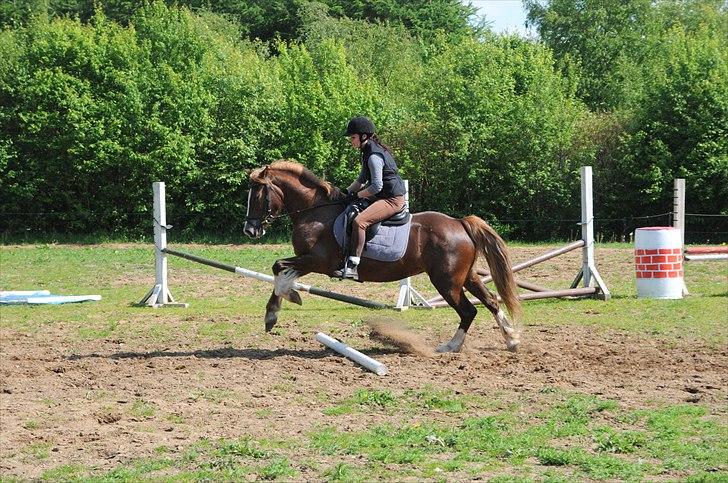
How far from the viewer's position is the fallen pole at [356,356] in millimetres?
9981

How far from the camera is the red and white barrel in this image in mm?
16203

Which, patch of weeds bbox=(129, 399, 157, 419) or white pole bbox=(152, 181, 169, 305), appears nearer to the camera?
patch of weeds bbox=(129, 399, 157, 419)

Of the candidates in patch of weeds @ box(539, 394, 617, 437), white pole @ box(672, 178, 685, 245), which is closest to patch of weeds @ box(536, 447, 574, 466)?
patch of weeds @ box(539, 394, 617, 437)

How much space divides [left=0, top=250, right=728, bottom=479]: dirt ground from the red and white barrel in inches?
148

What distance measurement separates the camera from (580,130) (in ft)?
110

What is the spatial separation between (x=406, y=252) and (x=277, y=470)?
203 inches

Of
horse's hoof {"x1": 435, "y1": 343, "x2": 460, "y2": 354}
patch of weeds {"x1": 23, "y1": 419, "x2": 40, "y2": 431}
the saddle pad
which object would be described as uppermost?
the saddle pad

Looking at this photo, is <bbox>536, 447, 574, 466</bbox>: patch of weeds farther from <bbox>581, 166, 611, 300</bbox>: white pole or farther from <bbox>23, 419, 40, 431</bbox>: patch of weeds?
<bbox>581, 166, 611, 300</bbox>: white pole

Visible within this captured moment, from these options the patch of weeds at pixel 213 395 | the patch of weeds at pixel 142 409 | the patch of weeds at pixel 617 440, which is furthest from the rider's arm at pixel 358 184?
the patch of weeds at pixel 617 440

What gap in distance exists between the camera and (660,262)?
53.2 ft

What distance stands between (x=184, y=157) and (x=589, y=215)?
18.1 meters

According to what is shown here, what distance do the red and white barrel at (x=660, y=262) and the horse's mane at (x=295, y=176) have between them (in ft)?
22.5

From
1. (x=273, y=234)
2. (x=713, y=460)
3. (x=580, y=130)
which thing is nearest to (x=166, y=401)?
(x=713, y=460)

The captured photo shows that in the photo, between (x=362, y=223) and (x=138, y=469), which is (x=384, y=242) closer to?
(x=362, y=223)
